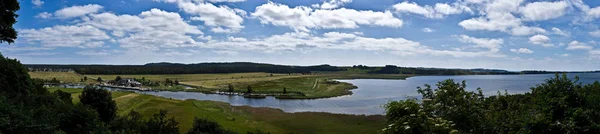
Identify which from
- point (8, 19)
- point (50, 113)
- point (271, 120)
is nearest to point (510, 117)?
point (50, 113)

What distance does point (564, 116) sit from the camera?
37.5 feet

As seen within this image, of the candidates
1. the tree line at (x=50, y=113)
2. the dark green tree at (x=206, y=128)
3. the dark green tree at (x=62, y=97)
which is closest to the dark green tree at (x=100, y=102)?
the tree line at (x=50, y=113)

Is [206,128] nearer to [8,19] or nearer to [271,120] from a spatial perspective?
[8,19]

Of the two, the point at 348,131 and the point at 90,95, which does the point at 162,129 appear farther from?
the point at 348,131

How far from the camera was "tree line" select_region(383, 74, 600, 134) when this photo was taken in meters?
10.5

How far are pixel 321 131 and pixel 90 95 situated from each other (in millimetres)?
26511

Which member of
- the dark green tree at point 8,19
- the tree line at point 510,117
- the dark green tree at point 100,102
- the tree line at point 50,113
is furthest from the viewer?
the dark green tree at point 100,102

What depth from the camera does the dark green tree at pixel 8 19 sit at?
23483 mm

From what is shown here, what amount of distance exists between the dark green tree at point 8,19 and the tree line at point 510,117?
A: 2455cm

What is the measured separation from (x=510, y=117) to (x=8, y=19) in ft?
93.5

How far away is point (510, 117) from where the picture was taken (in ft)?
44.9

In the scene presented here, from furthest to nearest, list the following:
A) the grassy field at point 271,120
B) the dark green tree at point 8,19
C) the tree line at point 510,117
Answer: the grassy field at point 271,120
the dark green tree at point 8,19
the tree line at point 510,117

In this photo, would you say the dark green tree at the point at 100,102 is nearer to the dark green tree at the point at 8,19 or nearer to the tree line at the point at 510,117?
the dark green tree at the point at 8,19

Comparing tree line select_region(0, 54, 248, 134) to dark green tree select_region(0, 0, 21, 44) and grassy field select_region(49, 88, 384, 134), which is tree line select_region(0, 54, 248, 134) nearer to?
dark green tree select_region(0, 0, 21, 44)
